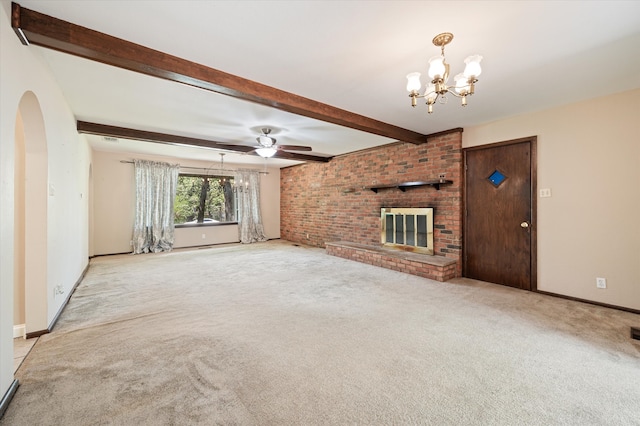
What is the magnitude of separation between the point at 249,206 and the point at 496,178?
253 inches

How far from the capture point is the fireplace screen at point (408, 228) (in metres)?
4.70

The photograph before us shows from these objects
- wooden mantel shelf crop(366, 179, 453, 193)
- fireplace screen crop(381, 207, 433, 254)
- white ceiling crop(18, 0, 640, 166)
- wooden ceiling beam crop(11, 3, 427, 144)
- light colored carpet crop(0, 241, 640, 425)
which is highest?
white ceiling crop(18, 0, 640, 166)

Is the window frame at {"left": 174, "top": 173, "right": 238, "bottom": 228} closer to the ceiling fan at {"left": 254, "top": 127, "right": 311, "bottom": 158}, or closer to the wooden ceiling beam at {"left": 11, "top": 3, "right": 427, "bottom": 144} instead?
the ceiling fan at {"left": 254, "top": 127, "right": 311, "bottom": 158}

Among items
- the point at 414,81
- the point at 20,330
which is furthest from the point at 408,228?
the point at 20,330

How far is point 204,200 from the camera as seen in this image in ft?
25.3

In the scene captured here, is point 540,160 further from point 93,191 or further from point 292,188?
point 93,191

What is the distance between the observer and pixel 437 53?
2.18 meters

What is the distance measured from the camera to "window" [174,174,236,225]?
292 inches

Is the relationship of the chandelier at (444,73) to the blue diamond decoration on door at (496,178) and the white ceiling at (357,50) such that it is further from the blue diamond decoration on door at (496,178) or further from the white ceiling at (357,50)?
the blue diamond decoration on door at (496,178)

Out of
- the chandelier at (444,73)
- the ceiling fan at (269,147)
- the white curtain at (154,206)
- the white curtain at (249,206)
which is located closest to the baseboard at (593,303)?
the chandelier at (444,73)

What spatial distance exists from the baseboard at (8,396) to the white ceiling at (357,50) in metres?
2.38

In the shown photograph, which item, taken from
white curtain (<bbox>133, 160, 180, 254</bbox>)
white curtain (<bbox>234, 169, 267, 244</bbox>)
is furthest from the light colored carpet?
white curtain (<bbox>234, 169, 267, 244</bbox>)

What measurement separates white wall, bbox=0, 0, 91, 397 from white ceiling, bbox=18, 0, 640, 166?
10.8 inches

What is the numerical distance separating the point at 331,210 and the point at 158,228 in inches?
173
